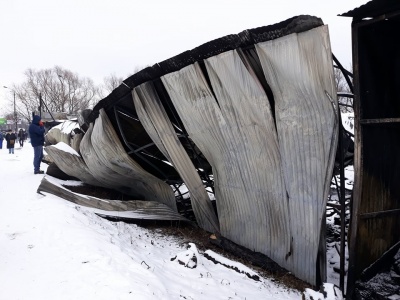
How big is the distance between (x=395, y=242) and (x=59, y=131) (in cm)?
1487

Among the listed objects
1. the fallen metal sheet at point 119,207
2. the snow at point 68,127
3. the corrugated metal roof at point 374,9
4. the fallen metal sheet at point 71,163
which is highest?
the corrugated metal roof at point 374,9

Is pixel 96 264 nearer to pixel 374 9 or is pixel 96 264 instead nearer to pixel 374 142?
pixel 374 142

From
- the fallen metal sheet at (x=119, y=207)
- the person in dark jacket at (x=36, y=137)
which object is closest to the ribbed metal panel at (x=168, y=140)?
the fallen metal sheet at (x=119, y=207)

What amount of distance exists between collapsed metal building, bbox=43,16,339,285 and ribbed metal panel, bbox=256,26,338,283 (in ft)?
0.05

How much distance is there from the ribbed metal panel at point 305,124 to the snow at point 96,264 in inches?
43.0

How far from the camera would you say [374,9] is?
4535 mm

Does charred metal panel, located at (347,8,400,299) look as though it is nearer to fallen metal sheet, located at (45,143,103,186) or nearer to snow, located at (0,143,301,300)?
snow, located at (0,143,301,300)

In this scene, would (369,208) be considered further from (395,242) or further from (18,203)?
(18,203)

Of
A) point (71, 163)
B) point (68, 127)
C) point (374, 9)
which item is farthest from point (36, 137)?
point (374, 9)

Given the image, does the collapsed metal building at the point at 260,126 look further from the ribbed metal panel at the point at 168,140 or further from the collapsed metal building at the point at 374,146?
the collapsed metal building at the point at 374,146

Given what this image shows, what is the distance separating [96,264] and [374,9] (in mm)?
5239

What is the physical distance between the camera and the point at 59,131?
16188 mm

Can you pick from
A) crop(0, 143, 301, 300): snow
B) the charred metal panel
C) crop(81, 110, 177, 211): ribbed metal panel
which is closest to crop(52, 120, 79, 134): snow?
crop(81, 110, 177, 211): ribbed metal panel

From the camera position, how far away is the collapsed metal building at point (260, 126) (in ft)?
16.2
